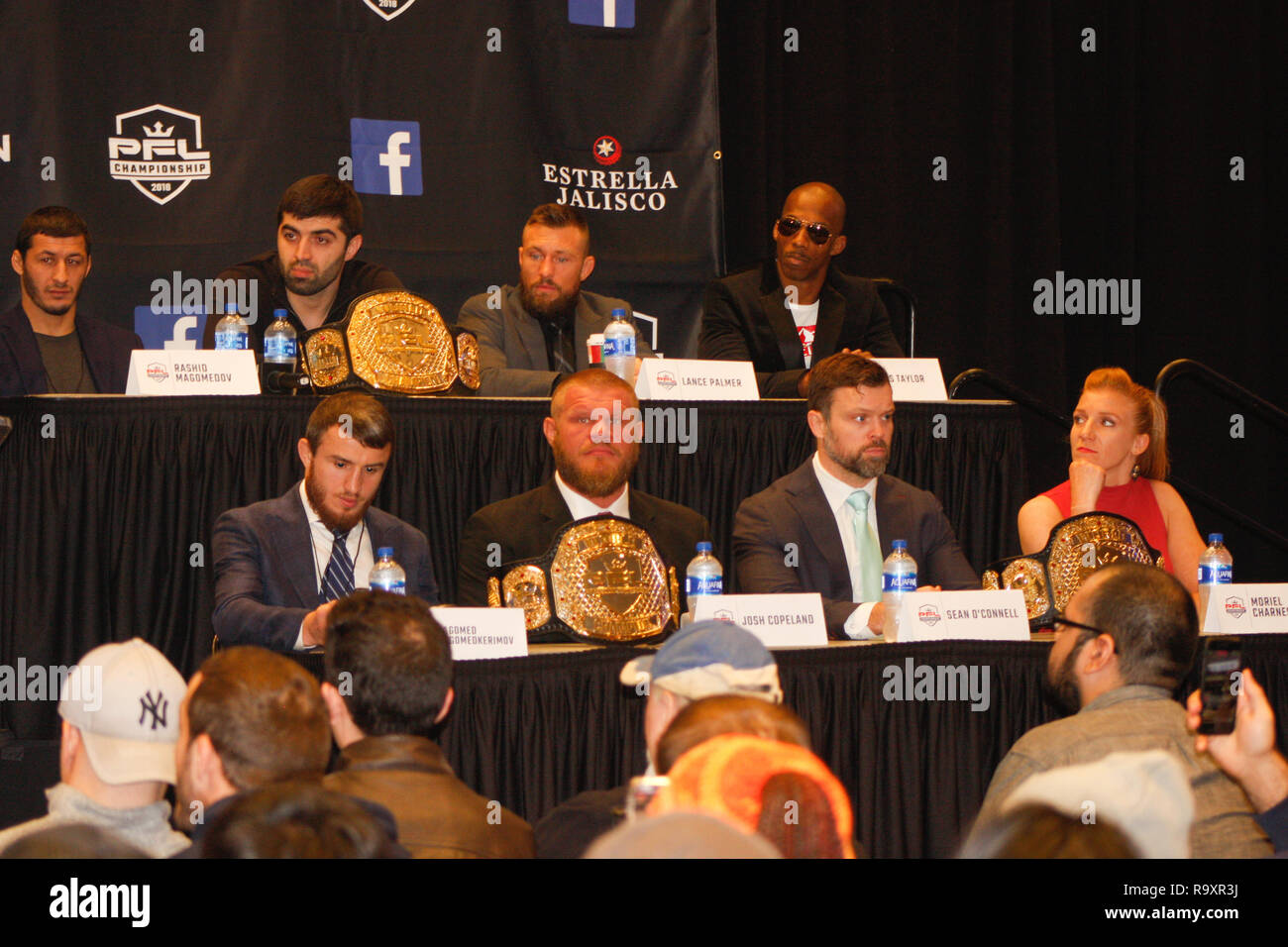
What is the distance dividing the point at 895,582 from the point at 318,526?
163 centimetres

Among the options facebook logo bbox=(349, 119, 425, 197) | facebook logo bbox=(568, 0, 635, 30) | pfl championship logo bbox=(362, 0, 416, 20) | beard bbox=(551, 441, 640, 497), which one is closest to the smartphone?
beard bbox=(551, 441, 640, 497)

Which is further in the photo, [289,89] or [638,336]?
[289,89]

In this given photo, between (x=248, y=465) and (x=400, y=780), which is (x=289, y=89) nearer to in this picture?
(x=248, y=465)

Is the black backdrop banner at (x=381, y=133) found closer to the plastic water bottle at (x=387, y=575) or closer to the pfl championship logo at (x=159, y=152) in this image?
the pfl championship logo at (x=159, y=152)

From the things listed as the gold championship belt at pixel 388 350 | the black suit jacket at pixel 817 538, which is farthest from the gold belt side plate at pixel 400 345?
the black suit jacket at pixel 817 538

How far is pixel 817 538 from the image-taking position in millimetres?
4398

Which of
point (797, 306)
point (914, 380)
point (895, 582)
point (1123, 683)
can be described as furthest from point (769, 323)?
point (1123, 683)

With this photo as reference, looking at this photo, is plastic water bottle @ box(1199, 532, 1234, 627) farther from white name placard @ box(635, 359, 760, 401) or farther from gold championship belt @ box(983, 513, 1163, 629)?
white name placard @ box(635, 359, 760, 401)

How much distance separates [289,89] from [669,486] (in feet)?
8.49

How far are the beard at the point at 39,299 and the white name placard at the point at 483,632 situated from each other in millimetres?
2274

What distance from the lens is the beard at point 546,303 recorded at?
5.28 m
